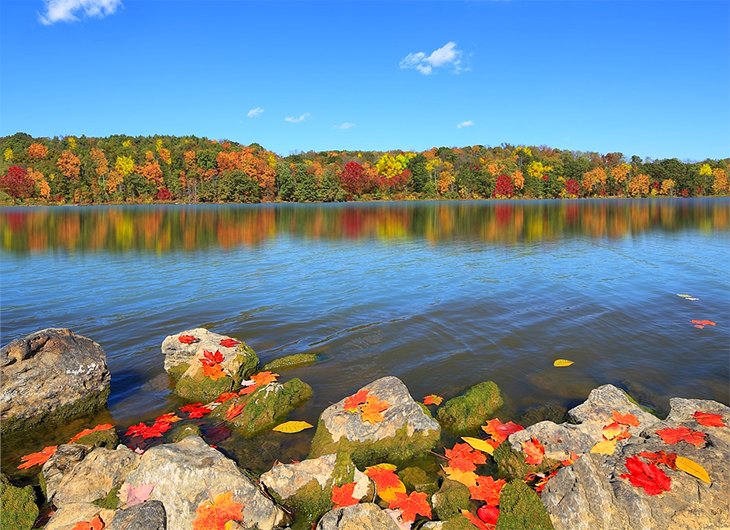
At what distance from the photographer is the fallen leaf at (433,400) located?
7970mm

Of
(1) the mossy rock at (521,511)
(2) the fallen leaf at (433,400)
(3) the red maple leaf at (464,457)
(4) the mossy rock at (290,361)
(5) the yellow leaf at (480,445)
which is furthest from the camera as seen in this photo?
(4) the mossy rock at (290,361)

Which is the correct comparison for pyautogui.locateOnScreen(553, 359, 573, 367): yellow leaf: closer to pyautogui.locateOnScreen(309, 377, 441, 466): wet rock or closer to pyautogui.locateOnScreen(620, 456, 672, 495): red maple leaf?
pyautogui.locateOnScreen(309, 377, 441, 466): wet rock

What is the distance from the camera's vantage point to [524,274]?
62.2 feet

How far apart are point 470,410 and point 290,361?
13.8 ft

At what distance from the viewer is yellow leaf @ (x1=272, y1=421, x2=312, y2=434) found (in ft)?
23.4

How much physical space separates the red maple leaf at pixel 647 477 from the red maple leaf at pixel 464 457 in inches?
72.1

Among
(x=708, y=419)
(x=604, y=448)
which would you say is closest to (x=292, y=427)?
(x=604, y=448)

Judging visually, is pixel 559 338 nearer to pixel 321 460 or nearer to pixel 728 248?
pixel 321 460

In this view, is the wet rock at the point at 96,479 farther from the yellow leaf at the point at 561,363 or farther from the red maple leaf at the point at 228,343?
the yellow leaf at the point at 561,363

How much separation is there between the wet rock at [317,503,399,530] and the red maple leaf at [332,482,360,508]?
0.43m

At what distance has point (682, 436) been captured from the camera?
17.9 feet

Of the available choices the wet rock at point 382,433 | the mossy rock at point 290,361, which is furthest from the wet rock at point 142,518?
the mossy rock at point 290,361

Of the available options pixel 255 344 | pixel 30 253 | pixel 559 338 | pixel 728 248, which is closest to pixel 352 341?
pixel 255 344

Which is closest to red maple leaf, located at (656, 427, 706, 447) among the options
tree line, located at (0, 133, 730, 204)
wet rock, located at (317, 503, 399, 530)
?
wet rock, located at (317, 503, 399, 530)
